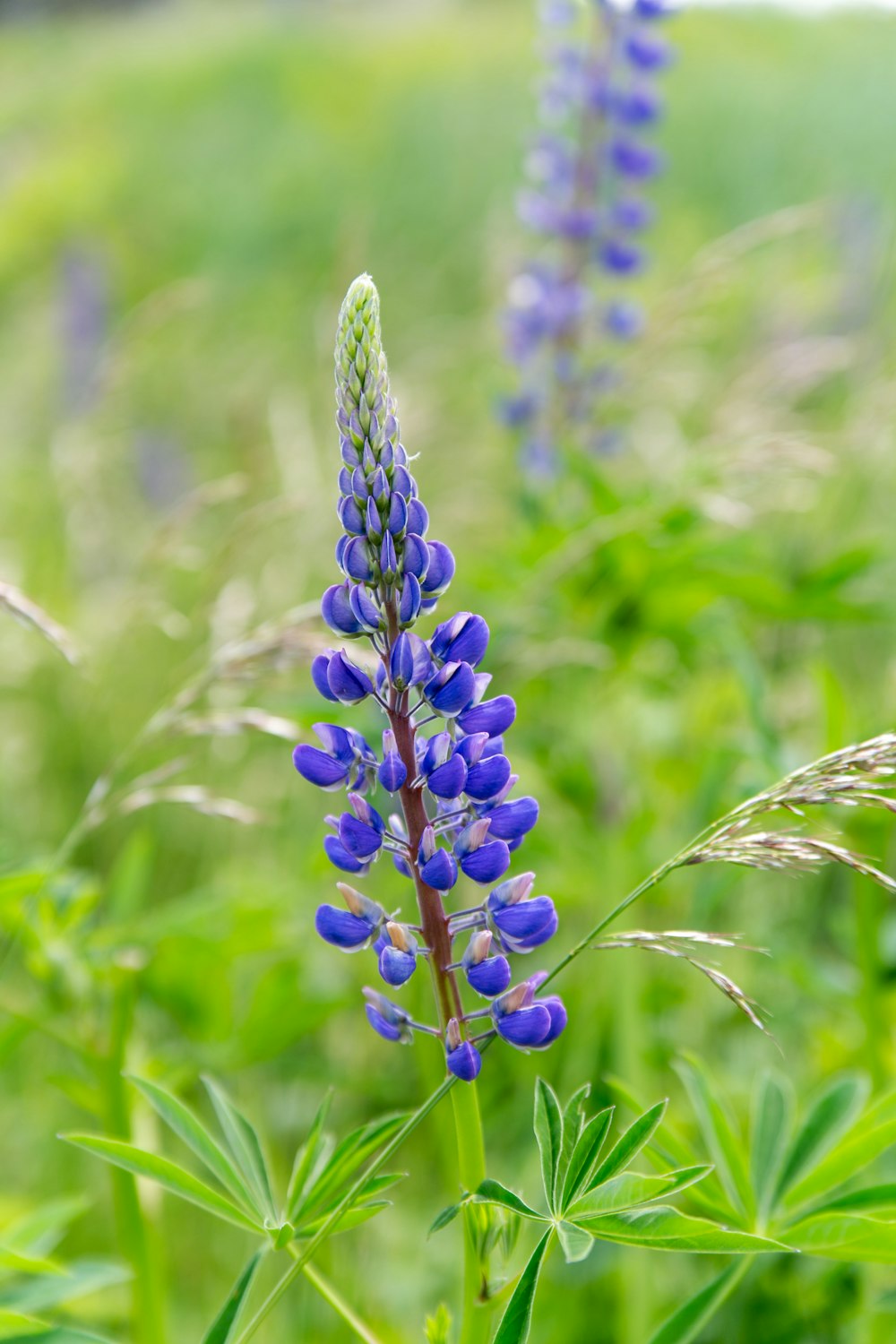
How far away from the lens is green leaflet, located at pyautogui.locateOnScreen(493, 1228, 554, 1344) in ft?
2.88

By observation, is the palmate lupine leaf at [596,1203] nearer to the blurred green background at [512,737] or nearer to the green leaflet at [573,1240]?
the green leaflet at [573,1240]

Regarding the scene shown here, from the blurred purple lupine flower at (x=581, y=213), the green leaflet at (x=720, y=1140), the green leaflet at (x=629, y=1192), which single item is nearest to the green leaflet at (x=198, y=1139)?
the green leaflet at (x=629, y=1192)

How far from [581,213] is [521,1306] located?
2.03 meters

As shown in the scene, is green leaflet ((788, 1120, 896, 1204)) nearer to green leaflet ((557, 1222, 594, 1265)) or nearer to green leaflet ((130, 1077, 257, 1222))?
green leaflet ((557, 1222, 594, 1265))

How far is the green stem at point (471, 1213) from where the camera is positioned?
938 millimetres

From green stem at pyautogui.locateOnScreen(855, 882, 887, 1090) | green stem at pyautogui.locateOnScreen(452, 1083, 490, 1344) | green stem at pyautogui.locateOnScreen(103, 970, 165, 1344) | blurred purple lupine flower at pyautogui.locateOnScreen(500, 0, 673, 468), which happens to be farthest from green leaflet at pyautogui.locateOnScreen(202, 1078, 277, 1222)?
blurred purple lupine flower at pyautogui.locateOnScreen(500, 0, 673, 468)

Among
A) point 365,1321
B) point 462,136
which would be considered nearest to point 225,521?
point 365,1321

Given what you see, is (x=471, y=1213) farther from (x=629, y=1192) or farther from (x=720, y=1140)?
(x=720, y=1140)

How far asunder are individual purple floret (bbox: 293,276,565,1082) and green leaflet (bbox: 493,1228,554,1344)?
5.0 inches

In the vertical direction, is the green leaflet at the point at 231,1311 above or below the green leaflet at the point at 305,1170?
below

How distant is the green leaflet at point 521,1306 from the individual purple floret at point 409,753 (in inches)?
5.0

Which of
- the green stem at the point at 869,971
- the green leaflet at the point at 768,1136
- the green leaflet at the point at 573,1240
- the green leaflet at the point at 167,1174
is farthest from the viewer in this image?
the green stem at the point at 869,971

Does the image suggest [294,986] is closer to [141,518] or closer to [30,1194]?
[30,1194]

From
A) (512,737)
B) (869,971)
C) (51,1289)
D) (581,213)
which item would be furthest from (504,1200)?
(581,213)
